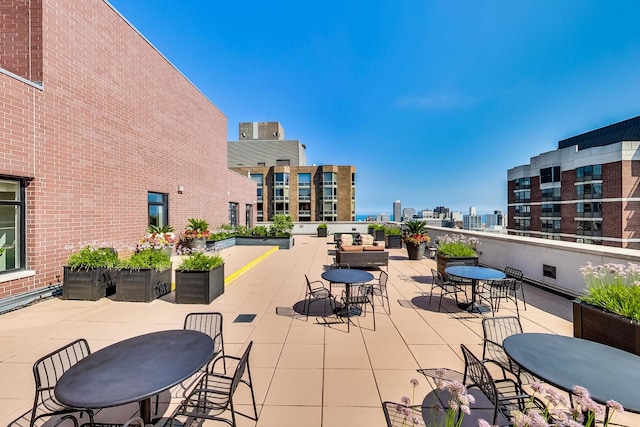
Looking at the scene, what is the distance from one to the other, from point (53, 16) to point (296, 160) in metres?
44.6

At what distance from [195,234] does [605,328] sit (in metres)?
13.0

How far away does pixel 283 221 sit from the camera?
672 inches

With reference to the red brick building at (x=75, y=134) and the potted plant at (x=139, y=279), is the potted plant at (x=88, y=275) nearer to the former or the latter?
the potted plant at (x=139, y=279)

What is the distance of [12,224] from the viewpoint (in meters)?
5.72

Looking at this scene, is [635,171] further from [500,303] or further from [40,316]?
[40,316]

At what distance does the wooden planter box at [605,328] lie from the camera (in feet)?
10.0

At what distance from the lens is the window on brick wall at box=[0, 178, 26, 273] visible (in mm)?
5566

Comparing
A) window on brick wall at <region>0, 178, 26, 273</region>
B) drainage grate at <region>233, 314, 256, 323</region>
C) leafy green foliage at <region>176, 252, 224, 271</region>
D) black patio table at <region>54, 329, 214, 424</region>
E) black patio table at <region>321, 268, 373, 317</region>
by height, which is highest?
window on brick wall at <region>0, 178, 26, 273</region>

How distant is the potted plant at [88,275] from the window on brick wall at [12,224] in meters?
0.88

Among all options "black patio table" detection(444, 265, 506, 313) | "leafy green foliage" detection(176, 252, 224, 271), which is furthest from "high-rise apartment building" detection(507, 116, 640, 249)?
"leafy green foliage" detection(176, 252, 224, 271)

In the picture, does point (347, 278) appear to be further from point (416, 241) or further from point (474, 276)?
point (416, 241)

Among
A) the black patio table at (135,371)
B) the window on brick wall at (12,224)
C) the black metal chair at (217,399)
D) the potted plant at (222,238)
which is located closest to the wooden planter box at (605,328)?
the black metal chair at (217,399)

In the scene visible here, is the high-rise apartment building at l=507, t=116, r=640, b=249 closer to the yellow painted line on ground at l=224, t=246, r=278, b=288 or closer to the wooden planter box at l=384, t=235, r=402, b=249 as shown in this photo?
the wooden planter box at l=384, t=235, r=402, b=249

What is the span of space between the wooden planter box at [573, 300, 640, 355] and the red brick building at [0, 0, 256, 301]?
1020cm
